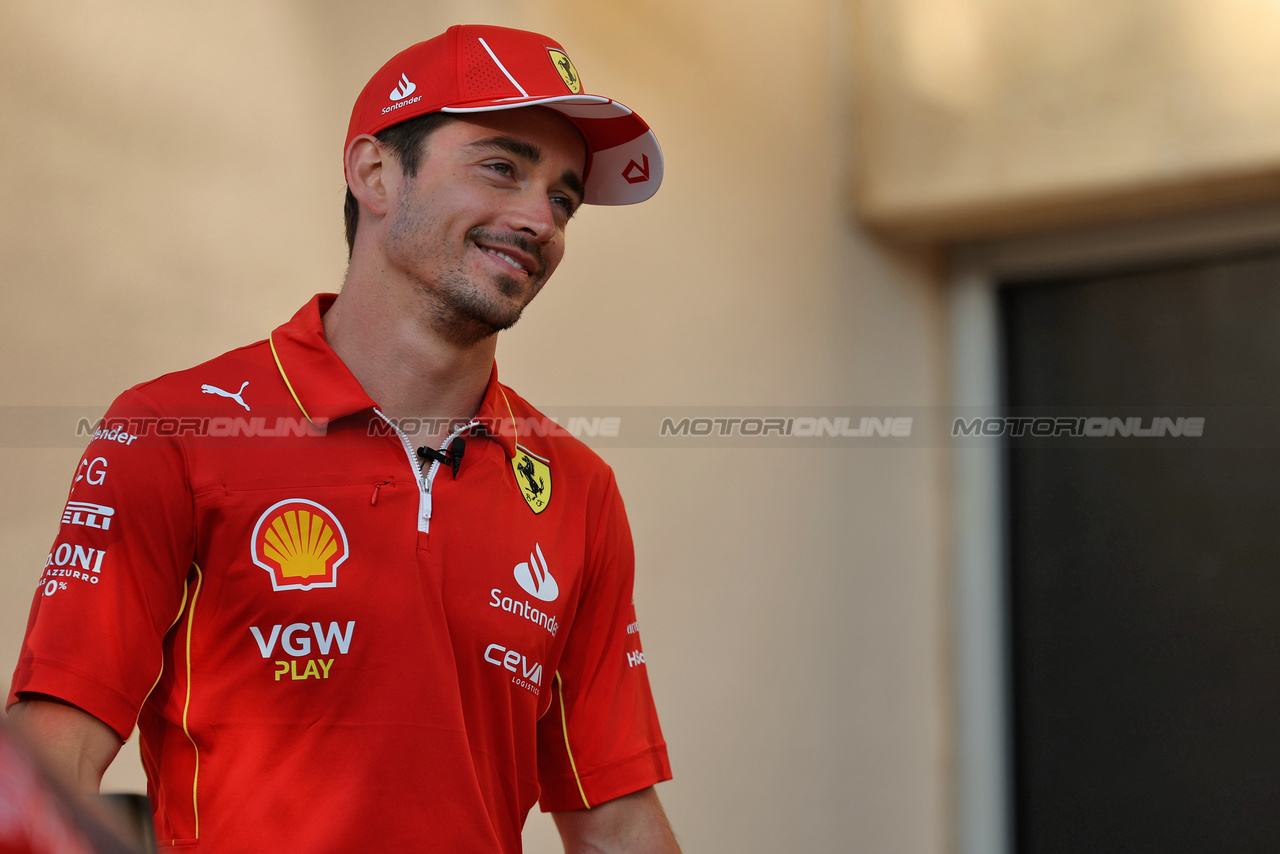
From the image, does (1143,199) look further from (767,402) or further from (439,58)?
(439,58)

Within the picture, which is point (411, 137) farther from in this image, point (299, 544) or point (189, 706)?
point (189, 706)

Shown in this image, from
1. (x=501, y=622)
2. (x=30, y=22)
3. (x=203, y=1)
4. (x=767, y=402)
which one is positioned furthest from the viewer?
(x=767, y=402)

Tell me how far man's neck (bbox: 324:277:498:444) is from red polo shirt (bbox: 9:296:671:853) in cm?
3

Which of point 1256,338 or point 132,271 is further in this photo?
point 1256,338

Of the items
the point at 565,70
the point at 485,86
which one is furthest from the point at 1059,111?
the point at 485,86

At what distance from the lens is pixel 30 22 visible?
125 cm

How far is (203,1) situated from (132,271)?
35cm

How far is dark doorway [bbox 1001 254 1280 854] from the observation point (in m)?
2.49

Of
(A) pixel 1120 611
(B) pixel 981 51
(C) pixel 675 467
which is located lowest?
(A) pixel 1120 611

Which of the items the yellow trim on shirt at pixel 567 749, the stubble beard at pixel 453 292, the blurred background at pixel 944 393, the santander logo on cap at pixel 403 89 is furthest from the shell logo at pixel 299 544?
the blurred background at pixel 944 393

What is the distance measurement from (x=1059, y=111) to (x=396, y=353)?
1.83 meters

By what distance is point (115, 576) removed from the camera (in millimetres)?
918

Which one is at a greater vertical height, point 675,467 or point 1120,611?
point 675,467

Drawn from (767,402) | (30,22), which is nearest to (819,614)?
(767,402)
